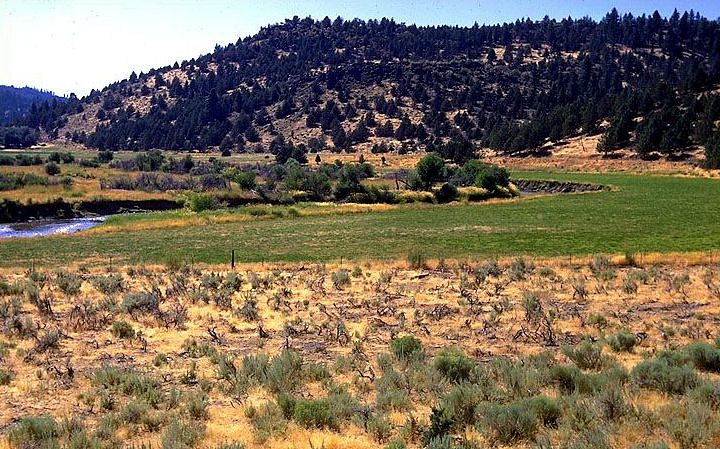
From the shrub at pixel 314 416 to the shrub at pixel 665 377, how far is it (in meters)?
Result: 5.86

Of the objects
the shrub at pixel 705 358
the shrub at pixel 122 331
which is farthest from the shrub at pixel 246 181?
the shrub at pixel 705 358

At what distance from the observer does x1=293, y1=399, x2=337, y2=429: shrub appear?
1024cm

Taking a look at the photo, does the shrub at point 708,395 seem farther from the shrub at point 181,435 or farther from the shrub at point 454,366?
the shrub at point 181,435

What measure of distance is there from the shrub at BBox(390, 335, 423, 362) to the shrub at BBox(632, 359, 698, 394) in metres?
4.72

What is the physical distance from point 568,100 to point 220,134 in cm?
10628

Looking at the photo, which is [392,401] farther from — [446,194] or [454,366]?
[446,194]

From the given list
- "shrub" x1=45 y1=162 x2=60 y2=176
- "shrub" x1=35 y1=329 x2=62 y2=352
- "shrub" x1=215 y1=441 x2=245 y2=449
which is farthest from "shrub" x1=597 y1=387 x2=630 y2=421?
"shrub" x1=45 y1=162 x2=60 y2=176

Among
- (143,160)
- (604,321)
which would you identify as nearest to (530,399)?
(604,321)

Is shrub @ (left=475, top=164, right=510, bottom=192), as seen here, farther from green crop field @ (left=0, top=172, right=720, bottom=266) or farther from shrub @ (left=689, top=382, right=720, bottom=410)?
shrub @ (left=689, top=382, right=720, bottom=410)

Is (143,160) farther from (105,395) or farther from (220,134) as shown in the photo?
(105,395)

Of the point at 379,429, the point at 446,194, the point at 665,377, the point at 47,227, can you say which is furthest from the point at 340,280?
the point at 446,194

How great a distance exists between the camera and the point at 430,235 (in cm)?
4475

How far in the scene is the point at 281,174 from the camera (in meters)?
93.2

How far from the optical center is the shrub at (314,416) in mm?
10242
